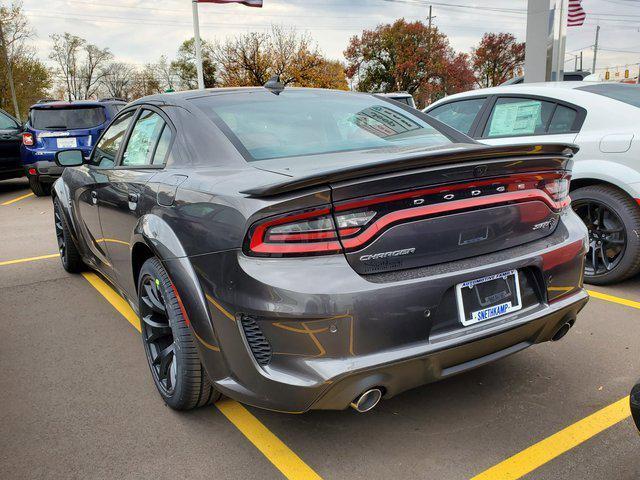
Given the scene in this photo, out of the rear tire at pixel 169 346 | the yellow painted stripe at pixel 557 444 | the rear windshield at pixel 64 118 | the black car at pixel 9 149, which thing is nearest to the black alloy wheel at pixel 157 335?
the rear tire at pixel 169 346

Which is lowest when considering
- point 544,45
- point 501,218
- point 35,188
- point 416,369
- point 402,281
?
point 35,188

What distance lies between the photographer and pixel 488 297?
2.05m

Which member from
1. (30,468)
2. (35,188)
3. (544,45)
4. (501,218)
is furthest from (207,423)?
(544,45)

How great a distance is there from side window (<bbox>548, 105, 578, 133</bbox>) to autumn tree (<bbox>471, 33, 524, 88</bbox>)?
216 ft

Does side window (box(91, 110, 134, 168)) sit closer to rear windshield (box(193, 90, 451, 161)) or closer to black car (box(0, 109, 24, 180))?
rear windshield (box(193, 90, 451, 161))

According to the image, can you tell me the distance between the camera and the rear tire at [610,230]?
12.9ft

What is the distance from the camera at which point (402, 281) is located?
6.15 ft

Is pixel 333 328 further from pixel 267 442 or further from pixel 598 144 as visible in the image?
pixel 598 144

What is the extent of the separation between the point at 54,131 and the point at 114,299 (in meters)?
6.61

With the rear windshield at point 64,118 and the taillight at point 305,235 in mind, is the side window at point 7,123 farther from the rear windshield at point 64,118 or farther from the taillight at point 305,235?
the taillight at point 305,235

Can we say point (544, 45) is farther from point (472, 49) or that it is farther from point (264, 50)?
point (472, 49)

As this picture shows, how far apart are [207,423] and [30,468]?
76cm

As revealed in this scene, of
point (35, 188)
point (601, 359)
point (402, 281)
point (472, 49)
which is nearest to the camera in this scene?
point (402, 281)

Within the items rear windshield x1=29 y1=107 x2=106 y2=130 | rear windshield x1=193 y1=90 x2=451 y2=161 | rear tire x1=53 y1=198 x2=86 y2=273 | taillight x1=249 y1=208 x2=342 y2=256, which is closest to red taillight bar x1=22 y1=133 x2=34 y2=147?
rear windshield x1=29 y1=107 x2=106 y2=130
